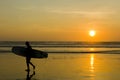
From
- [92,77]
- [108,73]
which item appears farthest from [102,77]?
[108,73]

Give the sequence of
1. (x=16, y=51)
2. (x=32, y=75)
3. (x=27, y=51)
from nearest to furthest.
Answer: (x=32, y=75), (x=27, y=51), (x=16, y=51)

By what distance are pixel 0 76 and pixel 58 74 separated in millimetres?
Result: 3694

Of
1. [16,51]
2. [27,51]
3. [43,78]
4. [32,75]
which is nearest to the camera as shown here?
[43,78]

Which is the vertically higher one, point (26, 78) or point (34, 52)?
point (34, 52)

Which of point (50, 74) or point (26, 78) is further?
point (50, 74)

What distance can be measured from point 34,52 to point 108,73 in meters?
5.98

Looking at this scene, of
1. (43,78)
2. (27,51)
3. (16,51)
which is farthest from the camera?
(16,51)

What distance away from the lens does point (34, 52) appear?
1011 inches

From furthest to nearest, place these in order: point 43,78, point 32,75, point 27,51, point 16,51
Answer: point 16,51, point 27,51, point 32,75, point 43,78

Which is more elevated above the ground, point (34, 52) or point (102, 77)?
point (34, 52)

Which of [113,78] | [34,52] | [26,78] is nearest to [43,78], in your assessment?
[26,78]

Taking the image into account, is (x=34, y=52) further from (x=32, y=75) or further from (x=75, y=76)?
(x=75, y=76)

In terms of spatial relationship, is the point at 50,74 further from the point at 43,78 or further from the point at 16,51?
the point at 16,51

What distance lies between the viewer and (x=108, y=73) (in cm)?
2273
